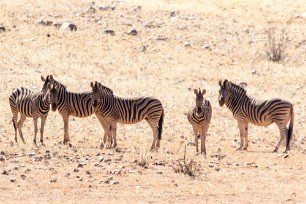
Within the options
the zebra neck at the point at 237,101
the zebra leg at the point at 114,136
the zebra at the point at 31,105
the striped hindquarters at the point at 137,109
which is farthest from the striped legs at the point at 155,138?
the zebra at the point at 31,105

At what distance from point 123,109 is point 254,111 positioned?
3.47 metres

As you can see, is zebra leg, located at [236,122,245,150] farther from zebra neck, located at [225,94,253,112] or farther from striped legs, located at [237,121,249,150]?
zebra neck, located at [225,94,253,112]

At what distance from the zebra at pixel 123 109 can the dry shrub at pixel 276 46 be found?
1653 centimetres

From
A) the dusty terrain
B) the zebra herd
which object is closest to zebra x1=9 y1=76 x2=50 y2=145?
the zebra herd

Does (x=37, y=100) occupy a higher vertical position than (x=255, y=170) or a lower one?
higher

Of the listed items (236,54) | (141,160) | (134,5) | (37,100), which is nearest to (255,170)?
(141,160)

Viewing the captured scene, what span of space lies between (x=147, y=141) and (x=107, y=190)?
681 cm

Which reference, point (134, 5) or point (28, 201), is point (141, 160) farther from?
point (134, 5)

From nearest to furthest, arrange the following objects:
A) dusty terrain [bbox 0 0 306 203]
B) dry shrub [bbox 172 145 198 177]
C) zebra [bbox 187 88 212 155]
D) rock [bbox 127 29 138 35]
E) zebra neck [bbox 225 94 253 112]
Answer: dusty terrain [bbox 0 0 306 203] → dry shrub [bbox 172 145 198 177] → zebra [bbox 187 88 212 155] → zebra neck [bbox 225 94 253 112] → rock [bbox 127 29 138 35]

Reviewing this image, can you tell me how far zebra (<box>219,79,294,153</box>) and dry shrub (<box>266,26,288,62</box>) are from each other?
1474 cm

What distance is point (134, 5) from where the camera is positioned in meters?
42.5

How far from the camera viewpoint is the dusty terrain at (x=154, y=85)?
13.6 meters

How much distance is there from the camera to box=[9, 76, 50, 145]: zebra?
741 inches

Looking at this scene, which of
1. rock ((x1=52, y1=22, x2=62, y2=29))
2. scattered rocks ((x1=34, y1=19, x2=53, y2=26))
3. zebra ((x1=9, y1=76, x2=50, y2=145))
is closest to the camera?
zebra ((x1=9, y1=76, x2=50, y2=145))
